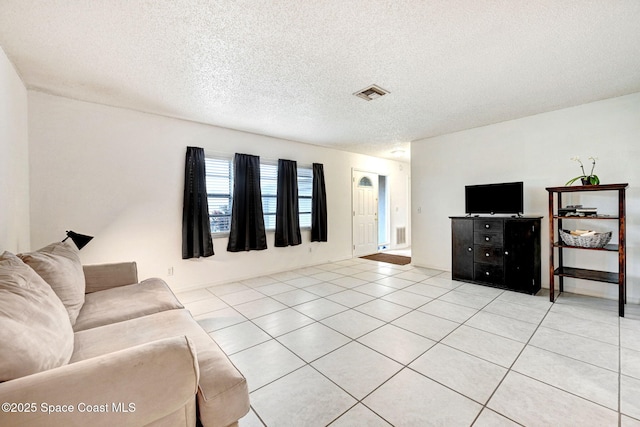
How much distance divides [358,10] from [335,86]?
1.07 meters

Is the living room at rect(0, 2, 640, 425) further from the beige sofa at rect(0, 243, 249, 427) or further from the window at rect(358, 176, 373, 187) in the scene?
the window at rect(358, 176, 373, 187)

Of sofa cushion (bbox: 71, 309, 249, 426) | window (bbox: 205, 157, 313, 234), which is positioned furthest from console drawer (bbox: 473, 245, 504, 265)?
sofa cushion (bbox: 71, 309, 249, 426)

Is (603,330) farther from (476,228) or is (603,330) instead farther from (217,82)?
(217,82)

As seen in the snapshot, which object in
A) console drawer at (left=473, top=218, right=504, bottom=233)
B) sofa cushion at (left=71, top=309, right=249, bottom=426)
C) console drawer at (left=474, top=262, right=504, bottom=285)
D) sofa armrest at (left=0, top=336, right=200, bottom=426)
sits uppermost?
console drawer at (left=473, top=218, right=504, bottom=233)

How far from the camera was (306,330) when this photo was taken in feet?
8.33

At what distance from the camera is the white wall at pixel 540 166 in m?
3.14

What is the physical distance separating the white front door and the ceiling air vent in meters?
3.08

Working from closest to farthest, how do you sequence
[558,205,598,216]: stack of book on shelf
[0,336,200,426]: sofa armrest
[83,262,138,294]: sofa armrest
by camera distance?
[0,336,200,426]: sofa armrest < [83,262,138,294]: sofa armrest < [558,205,598,216]: stack of book on shelf

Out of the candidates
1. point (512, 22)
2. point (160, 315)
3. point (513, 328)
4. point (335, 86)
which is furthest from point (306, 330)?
point (512, 22)

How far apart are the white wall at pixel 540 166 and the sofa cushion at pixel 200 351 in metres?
4.39

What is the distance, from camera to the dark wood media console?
3.48 meters

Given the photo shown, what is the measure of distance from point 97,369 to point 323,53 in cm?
245

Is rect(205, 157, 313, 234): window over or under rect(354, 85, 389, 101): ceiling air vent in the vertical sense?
under

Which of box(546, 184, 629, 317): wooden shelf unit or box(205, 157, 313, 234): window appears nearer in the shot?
box(546, 184, 629, 317): wooden shelf unit
